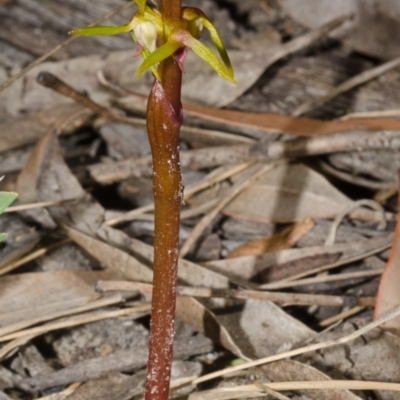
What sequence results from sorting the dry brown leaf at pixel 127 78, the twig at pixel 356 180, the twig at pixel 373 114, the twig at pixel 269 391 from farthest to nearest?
1. the dry brown leaf at pixel 127 78
2. the twig at pixel 373 114
3. the twig at pixel 356 180
4. the twig at pixel 269 391

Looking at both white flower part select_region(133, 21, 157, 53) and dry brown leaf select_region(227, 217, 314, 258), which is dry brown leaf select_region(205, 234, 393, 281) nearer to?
dry brown leaf select_region(227, 217, 314, 258)

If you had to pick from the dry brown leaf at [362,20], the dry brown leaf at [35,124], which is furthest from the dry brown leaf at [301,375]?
the dry brown leaf at [362,20]

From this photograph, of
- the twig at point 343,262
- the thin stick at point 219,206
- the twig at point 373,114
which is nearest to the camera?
the twig at point 343,262

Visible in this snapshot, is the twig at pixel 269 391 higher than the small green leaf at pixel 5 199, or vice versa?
the small green leaf at pixel 5 199

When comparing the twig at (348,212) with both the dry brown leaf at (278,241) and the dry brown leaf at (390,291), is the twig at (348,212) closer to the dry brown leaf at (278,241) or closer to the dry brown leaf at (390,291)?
the dry brown leaf at (278,241)

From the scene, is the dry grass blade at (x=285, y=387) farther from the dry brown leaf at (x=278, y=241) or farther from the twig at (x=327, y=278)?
the dry brown leaf at (x=278, y=241)

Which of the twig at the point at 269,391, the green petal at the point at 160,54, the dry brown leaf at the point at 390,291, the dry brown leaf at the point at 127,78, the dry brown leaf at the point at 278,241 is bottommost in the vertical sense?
the twig at the point at 269,391

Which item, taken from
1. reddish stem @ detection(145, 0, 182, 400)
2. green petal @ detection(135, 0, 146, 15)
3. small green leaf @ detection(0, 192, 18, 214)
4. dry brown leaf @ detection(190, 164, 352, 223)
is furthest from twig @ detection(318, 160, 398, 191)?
green petal @ detection(135, 0, 146, 15)

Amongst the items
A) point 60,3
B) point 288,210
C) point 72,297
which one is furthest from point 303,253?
point 60,3

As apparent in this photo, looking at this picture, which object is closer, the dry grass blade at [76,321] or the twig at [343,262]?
the dry grass blade at [76,321]
